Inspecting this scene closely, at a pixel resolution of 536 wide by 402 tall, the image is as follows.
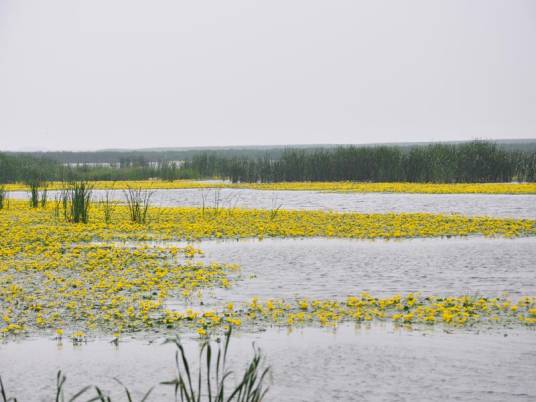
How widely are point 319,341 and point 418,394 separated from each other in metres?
2.06

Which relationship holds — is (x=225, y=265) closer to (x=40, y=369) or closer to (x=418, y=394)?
(x=40, y=369)

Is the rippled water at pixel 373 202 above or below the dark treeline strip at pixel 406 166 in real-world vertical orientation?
below

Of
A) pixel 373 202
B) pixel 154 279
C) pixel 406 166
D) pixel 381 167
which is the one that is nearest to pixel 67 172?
pixel 381 167

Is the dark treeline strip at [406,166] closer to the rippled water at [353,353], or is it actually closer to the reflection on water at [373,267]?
the reflection on water at [373,267]

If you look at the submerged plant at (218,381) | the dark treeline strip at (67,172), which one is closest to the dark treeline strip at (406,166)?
the dark treeline strip at (67,172)

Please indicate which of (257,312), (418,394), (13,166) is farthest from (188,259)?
(13,166)

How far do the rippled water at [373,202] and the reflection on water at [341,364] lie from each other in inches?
706

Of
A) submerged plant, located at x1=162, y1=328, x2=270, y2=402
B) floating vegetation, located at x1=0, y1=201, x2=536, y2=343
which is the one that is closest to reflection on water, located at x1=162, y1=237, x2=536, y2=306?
floating vegetation, located at x1=0, y1=201, x2=536, y2=343

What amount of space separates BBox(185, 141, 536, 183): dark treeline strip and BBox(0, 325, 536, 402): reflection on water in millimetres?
36585

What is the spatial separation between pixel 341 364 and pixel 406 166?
38.6m

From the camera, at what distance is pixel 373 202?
3189cm

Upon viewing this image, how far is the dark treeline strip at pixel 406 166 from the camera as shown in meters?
44.8

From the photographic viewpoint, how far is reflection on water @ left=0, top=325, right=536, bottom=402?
7.22 meters

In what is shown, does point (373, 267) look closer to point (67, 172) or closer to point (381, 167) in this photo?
point (381, 167)
